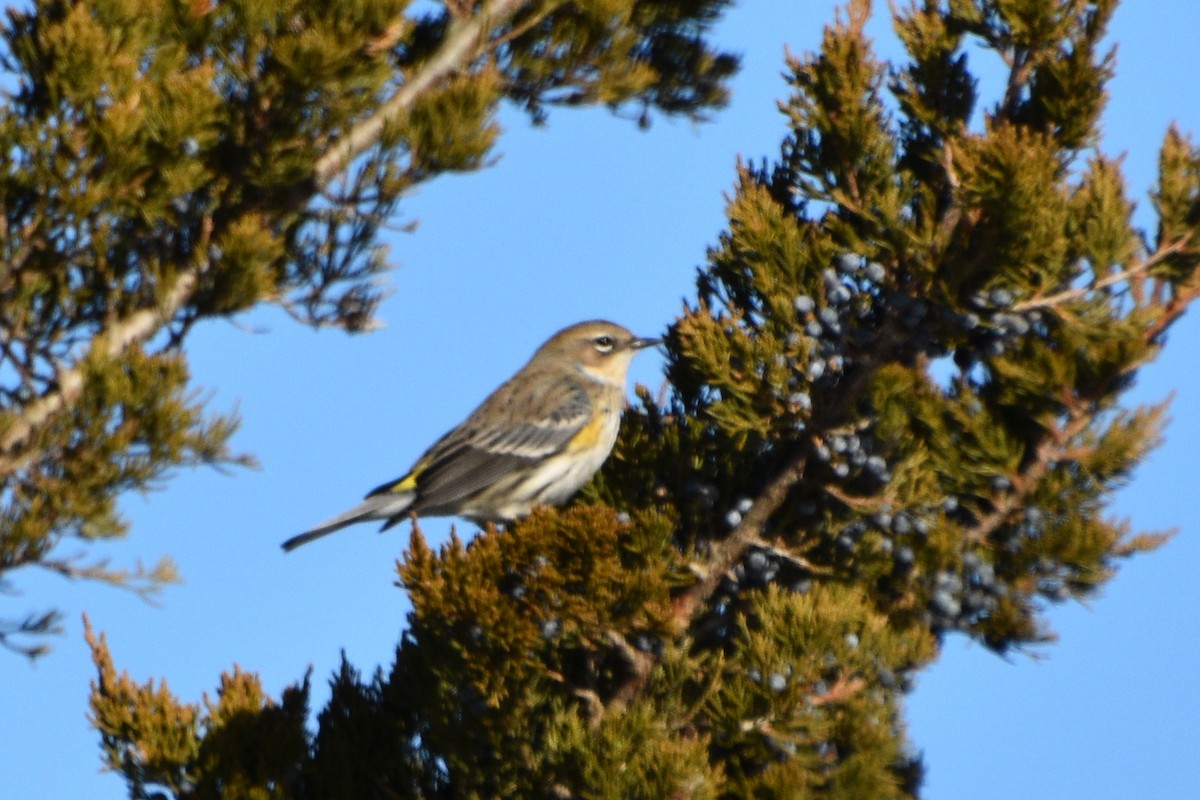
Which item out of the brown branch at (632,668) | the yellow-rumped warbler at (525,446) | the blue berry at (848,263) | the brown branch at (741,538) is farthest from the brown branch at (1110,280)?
the yellow-rumped warbler at (525,446)

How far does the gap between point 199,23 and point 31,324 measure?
1.22 m

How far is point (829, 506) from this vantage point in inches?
170

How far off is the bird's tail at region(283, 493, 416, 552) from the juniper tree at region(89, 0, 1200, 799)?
5.93 feet

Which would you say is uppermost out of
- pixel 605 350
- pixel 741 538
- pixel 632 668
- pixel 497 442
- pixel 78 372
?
pixel 605 350

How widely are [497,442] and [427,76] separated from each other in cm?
193

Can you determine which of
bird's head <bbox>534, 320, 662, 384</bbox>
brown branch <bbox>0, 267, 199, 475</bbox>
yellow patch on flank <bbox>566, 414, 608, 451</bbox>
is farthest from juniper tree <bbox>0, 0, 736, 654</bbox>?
bird's head <bbox>534, 320, 662, 384</bbox>

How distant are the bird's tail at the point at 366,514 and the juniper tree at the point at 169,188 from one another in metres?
1.06

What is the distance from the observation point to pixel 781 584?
4445 mm

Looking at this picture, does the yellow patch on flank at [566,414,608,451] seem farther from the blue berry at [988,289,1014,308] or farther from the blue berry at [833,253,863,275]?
the blue berry at [988,289,1014,308]

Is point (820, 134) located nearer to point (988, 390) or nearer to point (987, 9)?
point (987, 9)

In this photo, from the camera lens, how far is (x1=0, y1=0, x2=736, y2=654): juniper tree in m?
4.66

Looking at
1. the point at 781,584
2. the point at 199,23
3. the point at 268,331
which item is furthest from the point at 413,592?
the point at 199,23

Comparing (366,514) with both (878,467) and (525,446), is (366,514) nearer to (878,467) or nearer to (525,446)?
(525,446)

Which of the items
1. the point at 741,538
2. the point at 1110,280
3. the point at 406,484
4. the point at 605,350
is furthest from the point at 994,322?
the point at 605,350
